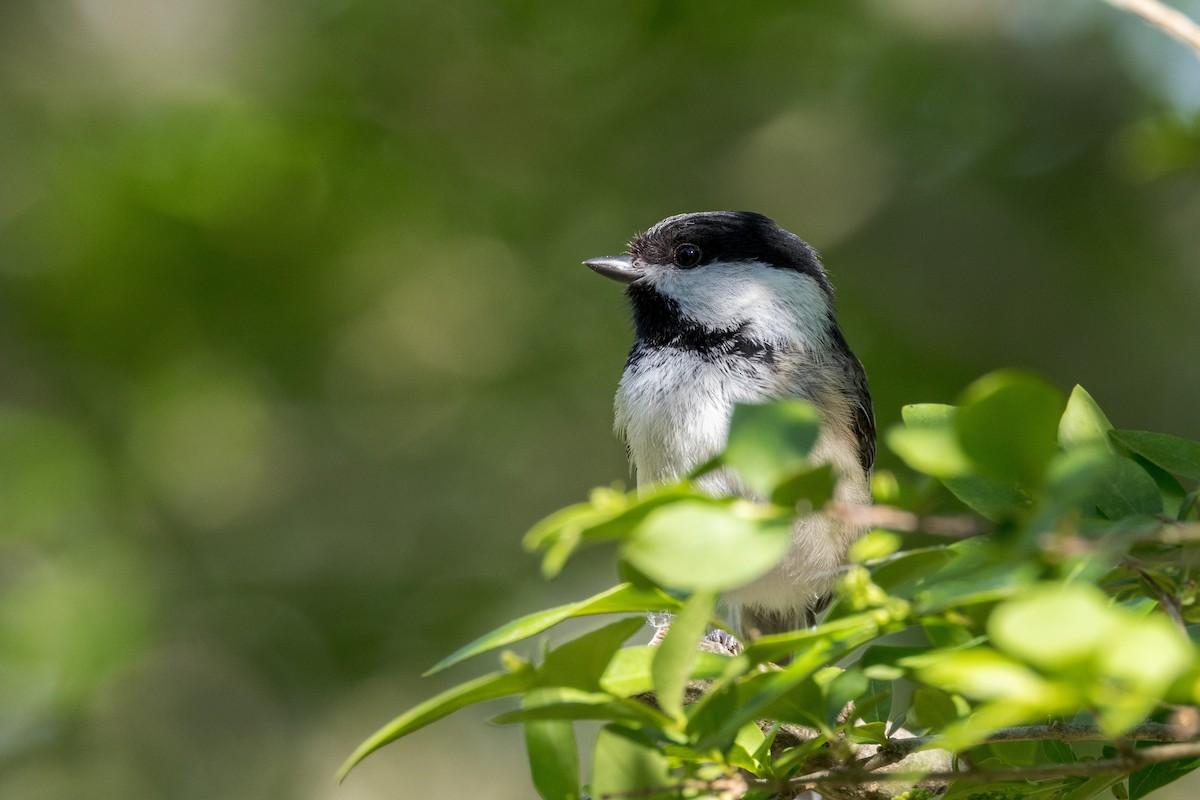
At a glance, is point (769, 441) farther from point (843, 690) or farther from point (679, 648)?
point (843, 690)

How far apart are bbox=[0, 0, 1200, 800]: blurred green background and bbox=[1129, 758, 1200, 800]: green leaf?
4188 millimetres

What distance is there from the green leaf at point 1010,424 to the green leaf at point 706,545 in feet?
0.63

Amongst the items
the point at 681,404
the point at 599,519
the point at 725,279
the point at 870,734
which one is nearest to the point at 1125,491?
the point at 870,734

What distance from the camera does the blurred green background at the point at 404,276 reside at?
5.84m

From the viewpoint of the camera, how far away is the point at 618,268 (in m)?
3.72

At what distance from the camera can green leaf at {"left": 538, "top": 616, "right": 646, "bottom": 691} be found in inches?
45.9

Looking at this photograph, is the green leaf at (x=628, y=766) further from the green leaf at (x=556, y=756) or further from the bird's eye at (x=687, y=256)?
the bird's eye at (x=687, y=256)

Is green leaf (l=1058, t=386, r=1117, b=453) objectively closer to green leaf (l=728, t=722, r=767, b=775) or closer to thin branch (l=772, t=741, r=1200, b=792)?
thin branch (l=772, t=741, r=1200, b=792)

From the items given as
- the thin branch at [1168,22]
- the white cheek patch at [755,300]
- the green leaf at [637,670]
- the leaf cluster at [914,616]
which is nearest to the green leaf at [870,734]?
the leaf cluster at [914,616]

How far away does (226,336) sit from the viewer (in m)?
6.27

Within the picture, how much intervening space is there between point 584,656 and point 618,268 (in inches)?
104

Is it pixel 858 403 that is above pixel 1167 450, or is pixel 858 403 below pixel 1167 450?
above

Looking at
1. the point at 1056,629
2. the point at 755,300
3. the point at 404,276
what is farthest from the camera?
the point at 404,276

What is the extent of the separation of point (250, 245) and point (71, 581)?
1.91 m
